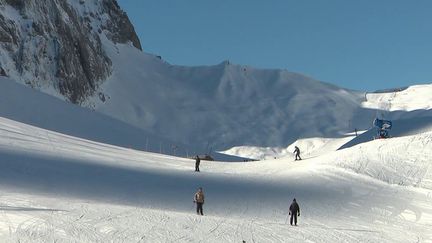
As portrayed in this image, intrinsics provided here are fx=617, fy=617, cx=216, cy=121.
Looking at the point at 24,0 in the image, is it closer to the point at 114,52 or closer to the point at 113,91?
the point at 113,91

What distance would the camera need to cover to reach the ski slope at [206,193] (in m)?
17.5

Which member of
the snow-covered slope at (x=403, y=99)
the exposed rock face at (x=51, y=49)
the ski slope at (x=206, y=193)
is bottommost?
the ski slope at (x=206, y=193)

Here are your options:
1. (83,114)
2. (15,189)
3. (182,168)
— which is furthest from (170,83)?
(15,189)

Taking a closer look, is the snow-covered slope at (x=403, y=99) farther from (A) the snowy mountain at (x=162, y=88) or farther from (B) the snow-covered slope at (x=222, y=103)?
(B) the snow-covered slope at (x=222, y=103)

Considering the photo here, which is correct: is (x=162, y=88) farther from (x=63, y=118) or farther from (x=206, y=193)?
(x=206, y=193)

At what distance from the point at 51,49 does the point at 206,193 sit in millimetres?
83453

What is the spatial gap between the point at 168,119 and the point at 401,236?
119 m

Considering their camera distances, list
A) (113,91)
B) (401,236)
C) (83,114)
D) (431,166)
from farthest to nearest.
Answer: (113,91)
(83,114)
(431,166)
(401,236)

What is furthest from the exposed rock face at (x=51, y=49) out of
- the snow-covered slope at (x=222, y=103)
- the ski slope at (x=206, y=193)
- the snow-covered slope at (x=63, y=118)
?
the ski slope at (x=206, y=193)

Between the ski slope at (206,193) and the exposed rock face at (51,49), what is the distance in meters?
58.1

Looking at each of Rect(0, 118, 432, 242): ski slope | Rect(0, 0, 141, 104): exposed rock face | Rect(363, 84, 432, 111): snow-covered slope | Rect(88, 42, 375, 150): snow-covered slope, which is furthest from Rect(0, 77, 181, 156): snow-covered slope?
Rect(363, 84, 432, 111): snow-covered slope

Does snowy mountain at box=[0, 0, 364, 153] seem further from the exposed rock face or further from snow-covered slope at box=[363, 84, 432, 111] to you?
snow-covered slope at box=[363, 84, 432, 111]

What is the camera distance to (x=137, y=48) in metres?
176

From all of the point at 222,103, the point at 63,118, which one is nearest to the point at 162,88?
the point at 222,103
